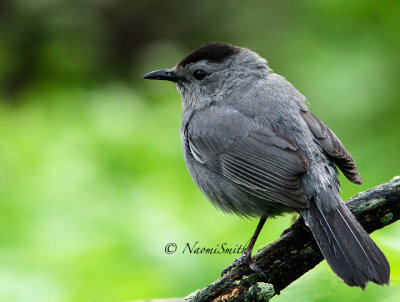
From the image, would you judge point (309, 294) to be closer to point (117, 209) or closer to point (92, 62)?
point (117, 209)

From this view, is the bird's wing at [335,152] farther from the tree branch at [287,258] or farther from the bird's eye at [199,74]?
the bird's eye at [199,74]

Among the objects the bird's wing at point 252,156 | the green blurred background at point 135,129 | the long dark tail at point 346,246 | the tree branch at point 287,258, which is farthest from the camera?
the green blurred background at point 135,129

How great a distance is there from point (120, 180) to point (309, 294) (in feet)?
8.05

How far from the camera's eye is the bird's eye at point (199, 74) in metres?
4.48

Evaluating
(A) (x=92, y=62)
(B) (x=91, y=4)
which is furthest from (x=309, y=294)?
(B) (x=91, y=4)

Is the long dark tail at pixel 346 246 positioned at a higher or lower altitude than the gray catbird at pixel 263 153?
lower

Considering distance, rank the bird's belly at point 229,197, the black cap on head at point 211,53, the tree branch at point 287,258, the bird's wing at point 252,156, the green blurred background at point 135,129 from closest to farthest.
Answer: the tree branch at point 287,258 → the bird's wing at point 252,156 → the bird's belly at point 229,197 → the green blurred background at point 135,129 → the black cap on head at point 211,53

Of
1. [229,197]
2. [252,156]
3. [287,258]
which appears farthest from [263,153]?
[287,258]

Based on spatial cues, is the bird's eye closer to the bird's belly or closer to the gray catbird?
the gray catbird

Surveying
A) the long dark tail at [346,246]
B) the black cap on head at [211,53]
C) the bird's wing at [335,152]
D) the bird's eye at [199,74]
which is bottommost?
the long dark tail at [346,246]

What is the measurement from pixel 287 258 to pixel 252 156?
0.71m

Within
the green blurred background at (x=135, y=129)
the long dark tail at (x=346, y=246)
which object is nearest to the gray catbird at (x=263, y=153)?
the long dark tail at (x=346, y=246)

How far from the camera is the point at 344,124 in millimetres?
5285

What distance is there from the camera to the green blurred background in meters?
4.10
